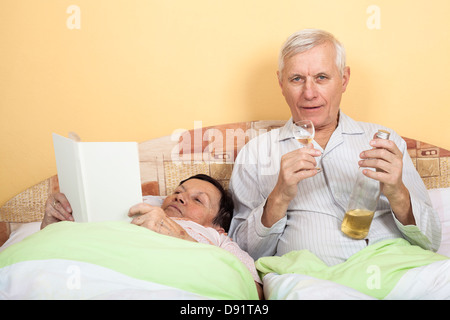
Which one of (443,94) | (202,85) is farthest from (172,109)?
(443,94)

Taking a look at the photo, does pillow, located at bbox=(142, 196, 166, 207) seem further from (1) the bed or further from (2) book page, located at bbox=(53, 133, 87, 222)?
(1) the bed

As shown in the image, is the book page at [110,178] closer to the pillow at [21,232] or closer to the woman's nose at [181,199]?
the woman's nose at [181,199]

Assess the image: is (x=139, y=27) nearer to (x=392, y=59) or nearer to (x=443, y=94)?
(x=392, y=59)

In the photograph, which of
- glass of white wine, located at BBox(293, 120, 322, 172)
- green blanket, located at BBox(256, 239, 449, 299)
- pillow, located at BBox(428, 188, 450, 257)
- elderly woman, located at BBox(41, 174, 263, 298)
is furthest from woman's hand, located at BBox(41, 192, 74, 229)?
pillow, located at BBox(428, 188, 450, 257)

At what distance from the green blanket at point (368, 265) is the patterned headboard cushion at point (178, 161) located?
2.16 feet

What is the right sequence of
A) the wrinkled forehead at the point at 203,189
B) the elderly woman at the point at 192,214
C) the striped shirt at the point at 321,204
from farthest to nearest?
the wrinkled forehead at the point at 203,189
the striped shirt at the point at 321,204
the elderly woman at the point at 192,214

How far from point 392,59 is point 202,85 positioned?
0.86 m

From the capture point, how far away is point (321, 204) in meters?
1.49

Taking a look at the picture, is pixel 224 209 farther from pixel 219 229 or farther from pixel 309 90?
pixel 309 90

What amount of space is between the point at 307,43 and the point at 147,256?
0.91 m

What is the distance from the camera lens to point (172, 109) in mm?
1959

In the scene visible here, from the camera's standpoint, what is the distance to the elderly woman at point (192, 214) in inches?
49.5

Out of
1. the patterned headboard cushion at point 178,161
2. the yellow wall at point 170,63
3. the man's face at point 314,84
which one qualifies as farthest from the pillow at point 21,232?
the man's face at point 314,84

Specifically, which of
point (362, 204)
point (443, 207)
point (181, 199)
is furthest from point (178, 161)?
point (443, 207)
